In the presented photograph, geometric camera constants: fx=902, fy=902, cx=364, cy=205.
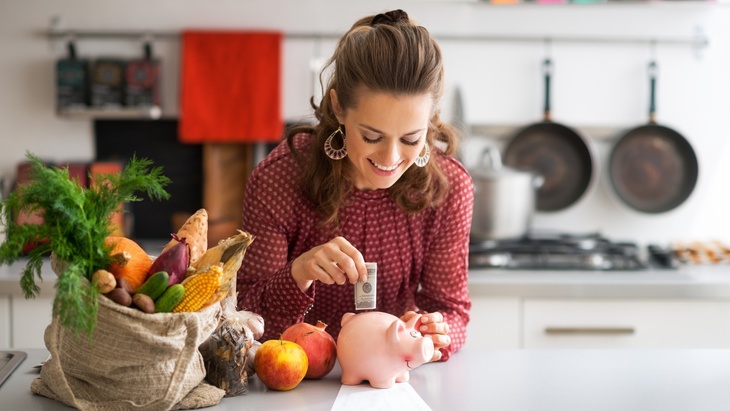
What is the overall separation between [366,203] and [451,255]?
20cm

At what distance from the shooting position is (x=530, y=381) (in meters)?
1.47

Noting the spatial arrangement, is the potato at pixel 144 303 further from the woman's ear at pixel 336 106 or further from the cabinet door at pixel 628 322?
the cabinet door at pixel 628 322

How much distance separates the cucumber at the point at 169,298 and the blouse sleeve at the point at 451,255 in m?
0.69

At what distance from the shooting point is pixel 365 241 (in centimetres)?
183

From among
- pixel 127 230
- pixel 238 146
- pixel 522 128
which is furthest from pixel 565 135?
pixel 127 230

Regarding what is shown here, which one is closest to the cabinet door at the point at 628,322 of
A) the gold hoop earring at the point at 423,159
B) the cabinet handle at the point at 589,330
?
the cabinet handle at the point at 589,330

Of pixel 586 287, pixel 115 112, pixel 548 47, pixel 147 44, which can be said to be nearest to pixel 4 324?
pixel 115 112

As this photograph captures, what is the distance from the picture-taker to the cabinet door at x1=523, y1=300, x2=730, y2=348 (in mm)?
2621

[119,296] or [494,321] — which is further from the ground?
[119,296]

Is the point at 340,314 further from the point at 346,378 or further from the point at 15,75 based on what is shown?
the point at 15,75

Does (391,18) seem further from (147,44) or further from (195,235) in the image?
(147,44)

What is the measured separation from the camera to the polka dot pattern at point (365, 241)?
176 cm

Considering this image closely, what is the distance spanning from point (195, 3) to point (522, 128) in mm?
1185

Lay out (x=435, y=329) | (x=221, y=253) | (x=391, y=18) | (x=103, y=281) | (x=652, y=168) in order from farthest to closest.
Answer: (x=652, y=168) < (x=391, y=18) < (x=435, y=329) < (x=221, y=253) < (x=103, y=281)
